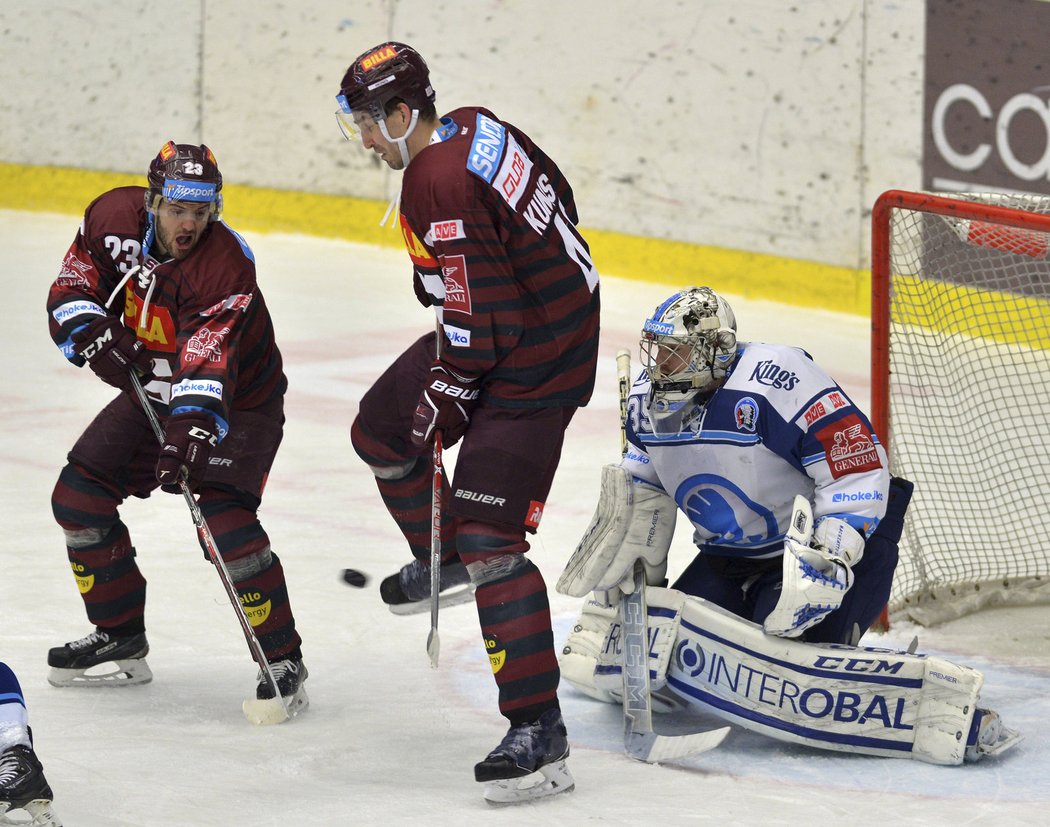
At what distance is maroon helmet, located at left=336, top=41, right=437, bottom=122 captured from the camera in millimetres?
3016

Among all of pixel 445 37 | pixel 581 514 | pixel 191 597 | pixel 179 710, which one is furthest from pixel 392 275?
pixel 179 710

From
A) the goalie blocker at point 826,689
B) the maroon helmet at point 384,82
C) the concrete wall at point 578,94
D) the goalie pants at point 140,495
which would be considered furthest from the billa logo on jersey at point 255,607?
the concrete wall at point 578,94

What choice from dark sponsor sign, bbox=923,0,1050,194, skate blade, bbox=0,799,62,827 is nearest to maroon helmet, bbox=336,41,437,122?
skate blade, bbox=0,799,62,827

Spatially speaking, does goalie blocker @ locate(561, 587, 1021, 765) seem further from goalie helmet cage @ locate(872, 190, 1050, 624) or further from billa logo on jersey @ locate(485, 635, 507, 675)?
goalie helmet cage @ locate(872, 190, 1050, 624)

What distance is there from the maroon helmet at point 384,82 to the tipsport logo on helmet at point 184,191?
46 centimetres

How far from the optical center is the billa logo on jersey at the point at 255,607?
3.48 metres

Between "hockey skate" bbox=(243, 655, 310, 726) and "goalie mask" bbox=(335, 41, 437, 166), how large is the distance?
1110mm

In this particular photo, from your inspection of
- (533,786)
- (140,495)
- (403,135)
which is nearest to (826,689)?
(533,786)

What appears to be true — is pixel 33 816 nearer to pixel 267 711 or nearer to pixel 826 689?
pixel 267 711

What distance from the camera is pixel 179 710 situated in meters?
3.54

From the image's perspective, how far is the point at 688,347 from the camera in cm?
323

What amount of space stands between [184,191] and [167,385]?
1.37 ft

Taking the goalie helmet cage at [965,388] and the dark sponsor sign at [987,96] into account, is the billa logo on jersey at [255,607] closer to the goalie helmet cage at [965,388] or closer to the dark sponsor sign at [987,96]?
the goalie helmet cage at [965,388]

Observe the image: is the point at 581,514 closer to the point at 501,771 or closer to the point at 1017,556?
the point at 1017,556
